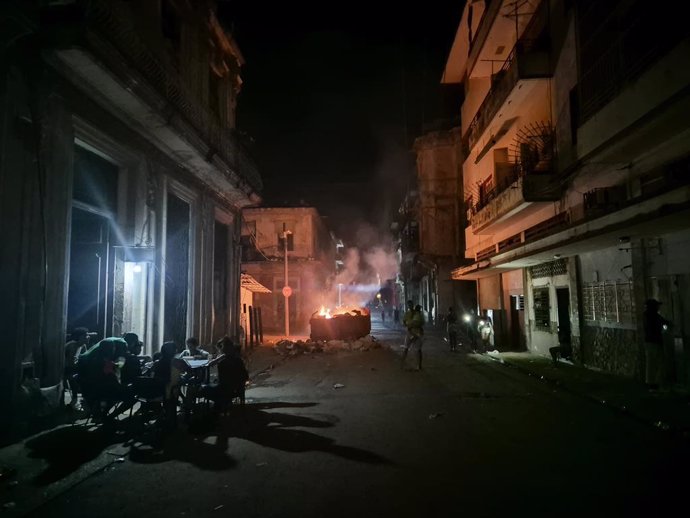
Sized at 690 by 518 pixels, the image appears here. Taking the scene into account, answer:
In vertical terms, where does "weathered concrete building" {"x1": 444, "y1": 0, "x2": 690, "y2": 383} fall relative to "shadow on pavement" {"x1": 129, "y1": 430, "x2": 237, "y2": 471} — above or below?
above

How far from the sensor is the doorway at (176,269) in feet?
41.5

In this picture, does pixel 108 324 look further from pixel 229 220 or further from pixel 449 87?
pixel 449 87

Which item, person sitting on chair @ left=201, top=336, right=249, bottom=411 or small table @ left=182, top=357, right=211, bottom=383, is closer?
person sitting on chair @ left=201, top=336, right=249, bottom=411

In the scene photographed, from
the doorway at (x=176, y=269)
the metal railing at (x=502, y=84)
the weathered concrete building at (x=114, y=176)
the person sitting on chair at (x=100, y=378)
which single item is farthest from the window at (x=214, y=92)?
the person sitting on chair at (x=100, y=378)

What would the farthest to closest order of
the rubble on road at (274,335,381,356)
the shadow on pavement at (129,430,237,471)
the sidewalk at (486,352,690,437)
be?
the rubble on road at (274,335,381,356) → the sidewalk at (486,352,690,437) → the shadow on pavement at (129,430,237,471)

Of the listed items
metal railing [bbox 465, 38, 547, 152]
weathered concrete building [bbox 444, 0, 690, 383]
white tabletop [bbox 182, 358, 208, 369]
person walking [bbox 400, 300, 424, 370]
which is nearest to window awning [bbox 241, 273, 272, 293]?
person walking [bbox 400, 300, 424, 370]

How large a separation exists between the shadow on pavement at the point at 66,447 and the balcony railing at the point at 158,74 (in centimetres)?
606

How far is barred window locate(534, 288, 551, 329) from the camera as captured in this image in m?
15.9

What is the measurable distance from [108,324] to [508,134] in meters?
16.4

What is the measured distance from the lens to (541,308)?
16.3 m

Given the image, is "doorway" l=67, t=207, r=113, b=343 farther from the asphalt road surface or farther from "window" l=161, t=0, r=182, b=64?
"window" l=161, t=0, r=182, b=64

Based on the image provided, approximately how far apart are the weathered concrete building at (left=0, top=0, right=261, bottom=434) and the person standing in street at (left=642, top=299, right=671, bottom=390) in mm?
10604

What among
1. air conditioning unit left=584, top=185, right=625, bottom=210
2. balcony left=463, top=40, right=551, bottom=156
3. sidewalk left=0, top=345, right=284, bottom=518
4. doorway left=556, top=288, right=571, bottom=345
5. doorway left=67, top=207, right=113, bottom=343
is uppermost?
balcony left=463, top=40, right=551, bottom=156

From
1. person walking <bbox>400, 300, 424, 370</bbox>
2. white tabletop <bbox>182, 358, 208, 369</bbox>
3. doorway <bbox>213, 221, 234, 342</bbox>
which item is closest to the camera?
white tabletop <bbox>182, 358, 208, 369</bbox>
